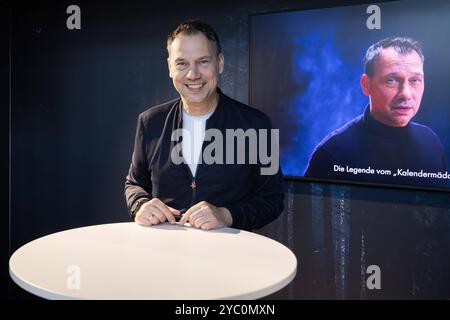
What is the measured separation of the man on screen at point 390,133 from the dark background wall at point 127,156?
7.0 inches

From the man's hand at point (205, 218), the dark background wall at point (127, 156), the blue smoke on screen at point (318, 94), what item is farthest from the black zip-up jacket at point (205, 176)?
the dark background wall at point (127, 156)

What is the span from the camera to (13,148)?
4.07 m

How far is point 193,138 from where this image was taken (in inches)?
80.1

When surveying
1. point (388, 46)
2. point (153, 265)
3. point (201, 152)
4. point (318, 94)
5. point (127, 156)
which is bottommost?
point (153, 265)

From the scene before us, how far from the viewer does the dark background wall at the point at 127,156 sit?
2.95 meters

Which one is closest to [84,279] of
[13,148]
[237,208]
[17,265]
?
[17,265]

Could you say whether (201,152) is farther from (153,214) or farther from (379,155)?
Answer: (379,155)

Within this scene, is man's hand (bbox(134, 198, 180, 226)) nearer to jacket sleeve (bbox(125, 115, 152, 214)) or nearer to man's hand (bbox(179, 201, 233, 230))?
man's hand (bbox(179, 201, 233, 230))

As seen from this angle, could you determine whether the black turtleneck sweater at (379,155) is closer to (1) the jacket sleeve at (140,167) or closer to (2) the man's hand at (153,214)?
(1) the jacket sleeve at (140,167)

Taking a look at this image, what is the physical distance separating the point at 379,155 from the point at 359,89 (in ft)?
1.42

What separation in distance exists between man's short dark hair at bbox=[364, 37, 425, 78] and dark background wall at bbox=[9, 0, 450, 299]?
1.17 feet

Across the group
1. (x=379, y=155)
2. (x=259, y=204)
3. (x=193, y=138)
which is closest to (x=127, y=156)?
(x=193, y=138)

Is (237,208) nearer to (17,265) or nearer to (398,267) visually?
(17,265)
